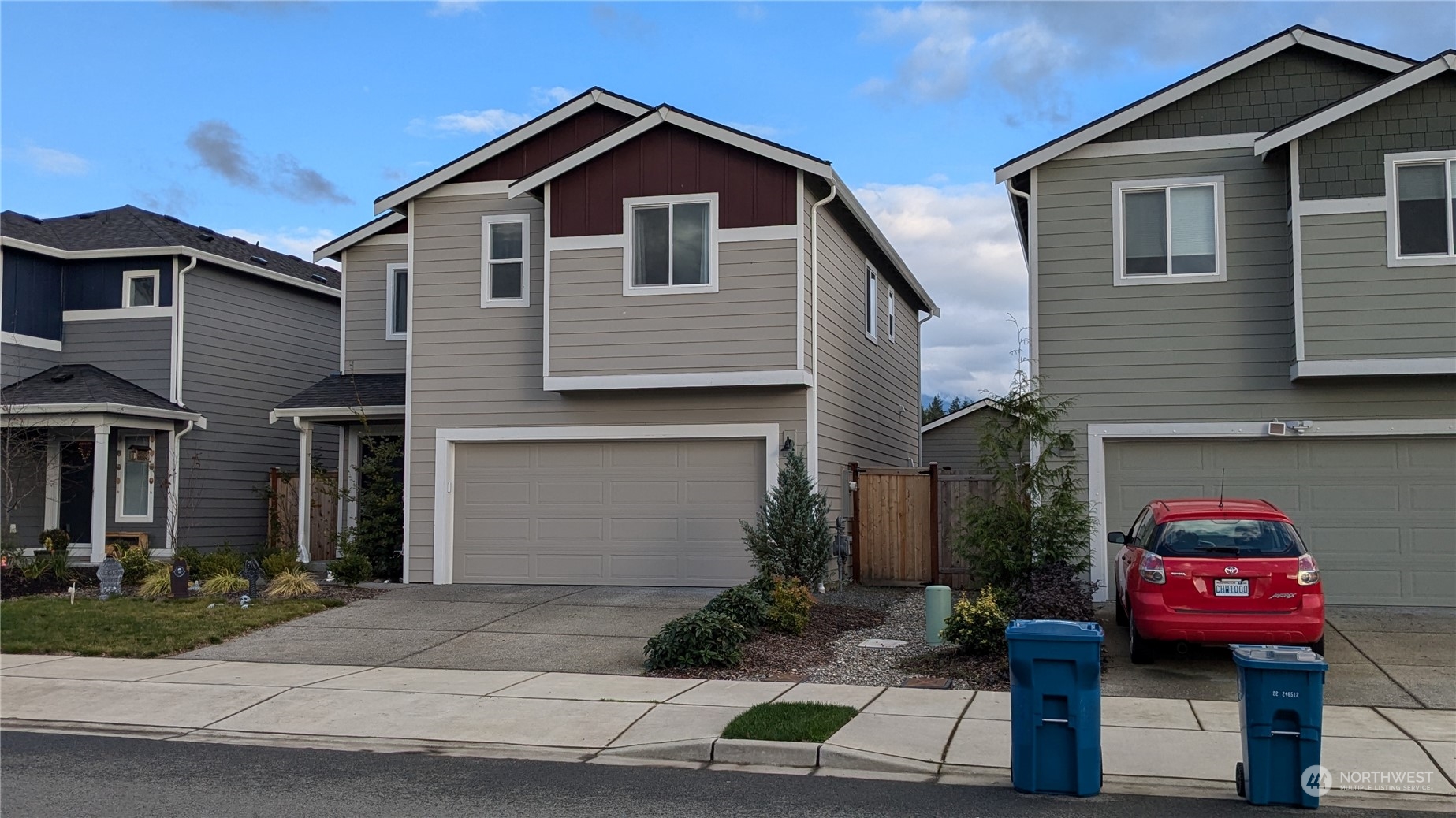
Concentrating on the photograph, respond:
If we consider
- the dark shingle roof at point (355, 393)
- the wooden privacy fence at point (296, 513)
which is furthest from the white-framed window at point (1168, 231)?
the wooden privacy fence at point (296, 513)

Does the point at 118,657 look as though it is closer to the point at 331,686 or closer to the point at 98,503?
the point at 331,686

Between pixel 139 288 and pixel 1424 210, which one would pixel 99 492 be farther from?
pixel 1424 210

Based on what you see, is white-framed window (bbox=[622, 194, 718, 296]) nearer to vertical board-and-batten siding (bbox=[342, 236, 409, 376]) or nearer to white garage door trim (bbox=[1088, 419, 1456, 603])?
white garage door trim (bbox=[1088, 419, 1456, 603])

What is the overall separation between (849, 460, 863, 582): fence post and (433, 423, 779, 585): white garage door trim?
2.13 m

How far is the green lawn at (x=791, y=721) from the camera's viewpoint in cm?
858

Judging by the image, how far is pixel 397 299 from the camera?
831 inches

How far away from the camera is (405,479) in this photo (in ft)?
59.7

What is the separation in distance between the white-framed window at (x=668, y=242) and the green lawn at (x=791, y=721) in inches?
327

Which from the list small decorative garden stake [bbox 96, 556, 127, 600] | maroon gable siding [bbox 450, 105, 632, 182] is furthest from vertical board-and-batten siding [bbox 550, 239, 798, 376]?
small decorative garden stake [bbox 96, 556, 127, 600]

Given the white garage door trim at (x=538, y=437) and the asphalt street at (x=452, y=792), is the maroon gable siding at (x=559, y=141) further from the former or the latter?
the asphalt street at (x=452, y=792)

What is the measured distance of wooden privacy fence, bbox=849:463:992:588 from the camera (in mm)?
17766

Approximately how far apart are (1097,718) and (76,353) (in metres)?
21.1

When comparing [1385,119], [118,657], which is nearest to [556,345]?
[118,657]

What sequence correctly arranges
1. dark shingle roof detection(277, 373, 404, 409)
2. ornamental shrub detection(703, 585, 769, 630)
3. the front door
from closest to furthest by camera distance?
1. ornamental shrub detection(703, 585, 769, 630)
2. dark shingle roof detection(277, 373, 404, 409)
3. the front door
